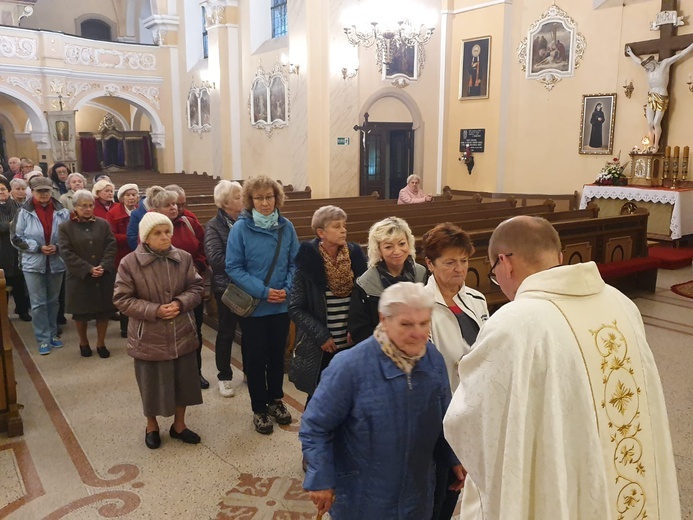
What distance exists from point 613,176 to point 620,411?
973cm

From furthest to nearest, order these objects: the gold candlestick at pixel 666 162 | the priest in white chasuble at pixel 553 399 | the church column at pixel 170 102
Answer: the church column at pixel 170 102 → the gold candlestick at pixel 666 162 → the priest in white chasuble at pixel 553 399

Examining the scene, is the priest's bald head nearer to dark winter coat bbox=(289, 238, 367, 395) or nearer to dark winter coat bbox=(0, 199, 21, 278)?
dark winter coat bbox=(289, 238, 367, 395)

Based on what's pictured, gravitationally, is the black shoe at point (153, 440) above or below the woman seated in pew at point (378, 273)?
below

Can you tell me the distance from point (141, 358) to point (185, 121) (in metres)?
16.4

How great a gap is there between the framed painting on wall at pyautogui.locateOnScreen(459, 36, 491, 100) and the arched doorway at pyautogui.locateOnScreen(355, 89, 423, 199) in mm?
1330

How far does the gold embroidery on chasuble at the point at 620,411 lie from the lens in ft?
5.63

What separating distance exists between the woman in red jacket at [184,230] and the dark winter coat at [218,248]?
215 mm

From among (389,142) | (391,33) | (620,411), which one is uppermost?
(391,33)

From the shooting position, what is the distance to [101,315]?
5289mm

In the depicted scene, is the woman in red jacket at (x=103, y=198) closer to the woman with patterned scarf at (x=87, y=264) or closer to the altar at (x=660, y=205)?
the woman with patterned scarf at (x=87, y=264)

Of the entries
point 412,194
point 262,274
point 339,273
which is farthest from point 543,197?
point 339,273

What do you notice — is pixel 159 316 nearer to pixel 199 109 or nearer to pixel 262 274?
pixel 262 274

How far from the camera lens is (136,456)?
3611 millimetres

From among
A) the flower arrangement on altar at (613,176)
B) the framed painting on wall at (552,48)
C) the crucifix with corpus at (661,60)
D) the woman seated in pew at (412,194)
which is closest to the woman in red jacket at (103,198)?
the woman seated in pew at (412,194)
